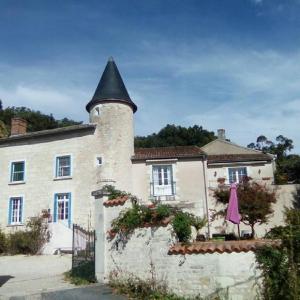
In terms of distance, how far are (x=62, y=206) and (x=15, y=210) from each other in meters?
3.20

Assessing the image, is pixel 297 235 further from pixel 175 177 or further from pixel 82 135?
pixel 82 135

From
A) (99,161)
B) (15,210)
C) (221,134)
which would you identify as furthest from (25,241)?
(221,134)

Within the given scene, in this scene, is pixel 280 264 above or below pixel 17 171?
below

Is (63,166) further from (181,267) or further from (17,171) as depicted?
(181,267)

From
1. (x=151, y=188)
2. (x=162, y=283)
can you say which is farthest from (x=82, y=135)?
(x=162, y=283)

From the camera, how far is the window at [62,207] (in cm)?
2195

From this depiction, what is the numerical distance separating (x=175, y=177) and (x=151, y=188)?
1617 mm

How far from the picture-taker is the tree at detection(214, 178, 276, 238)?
66.5ft

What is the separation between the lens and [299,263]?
772 centimetres

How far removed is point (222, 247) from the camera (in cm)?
852

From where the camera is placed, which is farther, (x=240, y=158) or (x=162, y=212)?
(x=240, y=158)

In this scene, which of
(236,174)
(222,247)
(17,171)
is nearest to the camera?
(222,247)

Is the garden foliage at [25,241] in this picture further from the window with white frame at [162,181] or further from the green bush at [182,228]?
the green bush at [182,228]

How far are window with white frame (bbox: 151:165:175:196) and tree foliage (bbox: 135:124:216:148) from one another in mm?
26121
